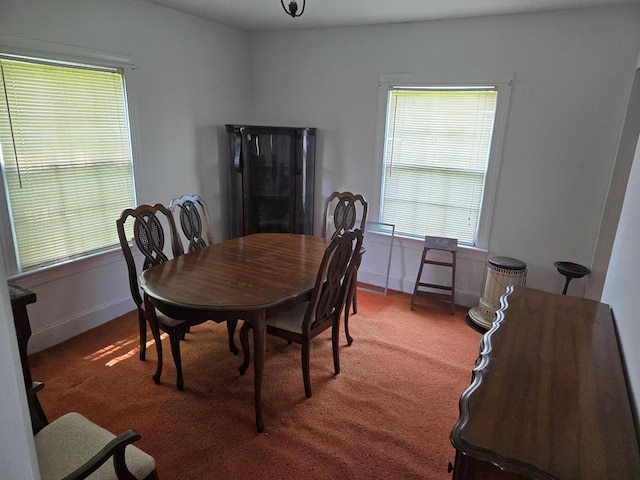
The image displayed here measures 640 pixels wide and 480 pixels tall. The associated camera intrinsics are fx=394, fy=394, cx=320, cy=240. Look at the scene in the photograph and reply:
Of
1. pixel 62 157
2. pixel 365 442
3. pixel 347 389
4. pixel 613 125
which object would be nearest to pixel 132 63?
pixel 62 157

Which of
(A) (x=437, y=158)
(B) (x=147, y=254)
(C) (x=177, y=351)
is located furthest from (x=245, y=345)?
(A) (x=437, y=158)

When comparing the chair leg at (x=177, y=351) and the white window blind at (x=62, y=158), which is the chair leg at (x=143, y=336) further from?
the white window blind at (x=62, y=158)

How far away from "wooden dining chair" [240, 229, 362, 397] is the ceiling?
1.88 m

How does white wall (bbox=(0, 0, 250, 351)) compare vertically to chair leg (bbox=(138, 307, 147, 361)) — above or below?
above

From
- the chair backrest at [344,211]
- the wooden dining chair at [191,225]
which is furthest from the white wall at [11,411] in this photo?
the chair backrest at [344,211]

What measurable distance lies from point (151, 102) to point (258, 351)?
7.91 ft

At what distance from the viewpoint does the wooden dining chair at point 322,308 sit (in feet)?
7.24

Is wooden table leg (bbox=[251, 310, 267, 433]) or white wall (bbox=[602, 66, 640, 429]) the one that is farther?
wooden table leg (bbox=[251, 310, 267, 433])

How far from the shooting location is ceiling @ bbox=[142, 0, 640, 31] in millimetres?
2852

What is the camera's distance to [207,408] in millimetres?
2283

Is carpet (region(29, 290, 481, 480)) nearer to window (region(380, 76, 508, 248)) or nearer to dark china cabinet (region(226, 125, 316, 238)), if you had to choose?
window (region(380, 76, 508, 248))

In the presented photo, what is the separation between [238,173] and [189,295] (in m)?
2.15

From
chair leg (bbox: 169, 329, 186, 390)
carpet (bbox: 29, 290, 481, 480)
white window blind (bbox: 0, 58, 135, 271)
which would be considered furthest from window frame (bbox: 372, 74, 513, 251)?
chair leg (bbox: 169, 329, 186, 390)

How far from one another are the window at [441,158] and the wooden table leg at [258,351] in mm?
2330
